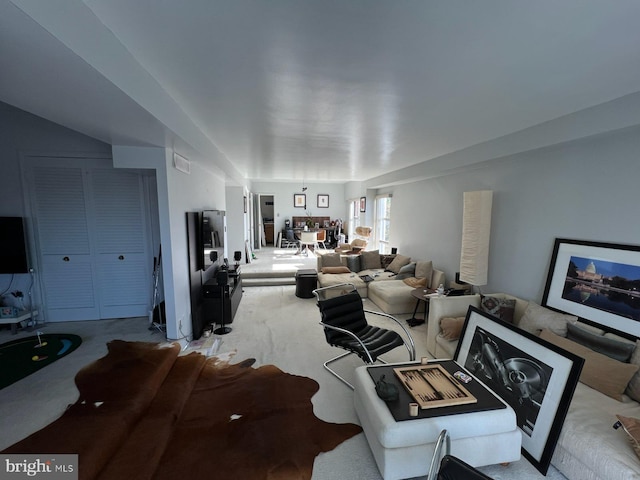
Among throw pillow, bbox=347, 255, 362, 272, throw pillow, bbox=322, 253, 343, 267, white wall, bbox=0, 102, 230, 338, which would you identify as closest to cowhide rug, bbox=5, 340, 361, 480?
white wall, bbox=0, 102, 230, 338

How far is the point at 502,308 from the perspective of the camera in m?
3.00

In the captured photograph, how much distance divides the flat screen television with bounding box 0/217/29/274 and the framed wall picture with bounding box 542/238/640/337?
239 inches

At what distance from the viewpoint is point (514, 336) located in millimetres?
2236

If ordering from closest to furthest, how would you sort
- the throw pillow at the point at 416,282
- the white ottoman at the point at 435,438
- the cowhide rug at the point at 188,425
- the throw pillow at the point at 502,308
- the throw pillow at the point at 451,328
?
the white ottoman at the point at 435,438, the cowhide rug at the point at 188,425, the throw pillow at the point at 451,328, the throw pillow at the point at 502,308, the throw pillow at the point at 416,282

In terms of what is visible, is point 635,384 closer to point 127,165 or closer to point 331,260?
point 331,260

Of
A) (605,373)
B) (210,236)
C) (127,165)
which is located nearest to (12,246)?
(127,165)

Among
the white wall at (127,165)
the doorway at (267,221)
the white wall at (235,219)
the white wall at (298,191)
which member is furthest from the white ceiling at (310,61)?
the doorway at (267,221)

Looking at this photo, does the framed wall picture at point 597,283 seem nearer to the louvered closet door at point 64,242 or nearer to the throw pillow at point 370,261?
the throw pillow at point 370,261

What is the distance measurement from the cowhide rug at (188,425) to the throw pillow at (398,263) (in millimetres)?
3437

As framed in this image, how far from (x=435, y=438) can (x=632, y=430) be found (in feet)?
3.56

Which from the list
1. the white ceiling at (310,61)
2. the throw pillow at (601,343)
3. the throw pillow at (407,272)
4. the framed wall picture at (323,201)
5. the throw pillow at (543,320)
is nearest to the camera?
the white ceiling at (310,61)

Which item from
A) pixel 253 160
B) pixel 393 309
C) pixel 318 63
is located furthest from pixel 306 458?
pixel 253 160

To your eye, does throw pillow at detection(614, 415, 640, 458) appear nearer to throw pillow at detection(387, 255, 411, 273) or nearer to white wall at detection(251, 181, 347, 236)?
throw pillow at detection(387, 255, 411, 273)

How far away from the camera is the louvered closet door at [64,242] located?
355 centimetres
